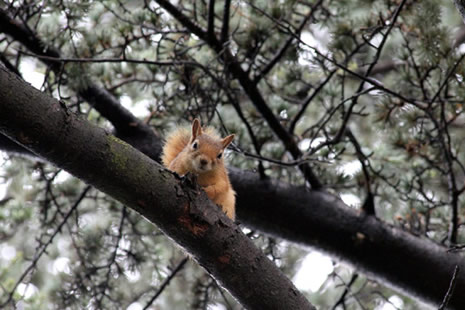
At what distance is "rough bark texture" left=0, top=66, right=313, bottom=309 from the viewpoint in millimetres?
1437

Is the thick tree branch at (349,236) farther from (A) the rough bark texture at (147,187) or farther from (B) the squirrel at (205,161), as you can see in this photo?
(A) the rough bark texture at (147,187)

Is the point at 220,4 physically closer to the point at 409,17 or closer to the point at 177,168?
the point at 409,17

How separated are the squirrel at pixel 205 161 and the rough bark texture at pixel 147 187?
1.61ft

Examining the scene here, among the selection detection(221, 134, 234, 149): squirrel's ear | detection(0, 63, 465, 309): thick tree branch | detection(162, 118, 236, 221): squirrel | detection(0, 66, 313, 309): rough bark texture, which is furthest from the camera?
detection(0, 63, 465, 309): thick tree branch

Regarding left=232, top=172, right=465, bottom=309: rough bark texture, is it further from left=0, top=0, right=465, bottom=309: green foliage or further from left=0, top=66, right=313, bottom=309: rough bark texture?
left=0, top=66, right=313, bottom=309: rough bark texture

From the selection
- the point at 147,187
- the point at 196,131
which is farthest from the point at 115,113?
the point at 147,187

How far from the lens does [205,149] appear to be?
2.41 metres

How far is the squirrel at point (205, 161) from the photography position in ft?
7.50

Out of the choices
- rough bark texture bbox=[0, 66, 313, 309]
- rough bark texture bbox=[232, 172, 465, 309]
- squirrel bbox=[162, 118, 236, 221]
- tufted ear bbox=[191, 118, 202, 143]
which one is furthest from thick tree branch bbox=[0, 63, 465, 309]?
rough bark texture bbox=[0, 66, 313, 309]

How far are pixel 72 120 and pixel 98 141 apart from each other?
0.29 feet

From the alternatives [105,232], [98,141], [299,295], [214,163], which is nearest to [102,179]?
[98,141]

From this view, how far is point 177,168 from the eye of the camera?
7.79 ft

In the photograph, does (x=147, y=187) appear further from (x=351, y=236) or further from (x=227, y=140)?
(x=351, y=236)

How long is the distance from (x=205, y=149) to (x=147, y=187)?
2.74 feet
